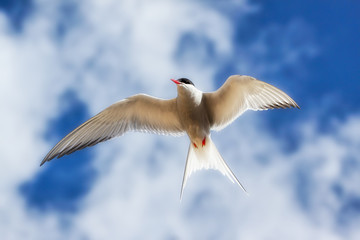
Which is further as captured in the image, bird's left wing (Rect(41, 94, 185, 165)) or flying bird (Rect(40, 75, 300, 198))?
bird's left wing (Rect(41, 94, 185, 165))

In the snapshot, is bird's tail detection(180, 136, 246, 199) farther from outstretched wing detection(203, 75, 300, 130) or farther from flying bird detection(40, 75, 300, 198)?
outstretched wing detection(203, 75, 300, 130)

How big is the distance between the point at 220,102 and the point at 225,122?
1.02 ft

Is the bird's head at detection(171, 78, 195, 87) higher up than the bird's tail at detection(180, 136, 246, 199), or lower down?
higher up

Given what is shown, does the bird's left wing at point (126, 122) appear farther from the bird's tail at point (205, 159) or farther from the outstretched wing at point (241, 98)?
the outstretched wing at point (241, 98)

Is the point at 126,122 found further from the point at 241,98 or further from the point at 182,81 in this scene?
the point at 241,98

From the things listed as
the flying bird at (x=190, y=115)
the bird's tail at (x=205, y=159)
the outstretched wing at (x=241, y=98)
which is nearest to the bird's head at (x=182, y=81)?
the flying bird at (x=190, y=115)

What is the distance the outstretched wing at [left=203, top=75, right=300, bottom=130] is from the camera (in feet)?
15.9

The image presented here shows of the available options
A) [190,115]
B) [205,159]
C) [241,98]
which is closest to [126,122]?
[190,115]

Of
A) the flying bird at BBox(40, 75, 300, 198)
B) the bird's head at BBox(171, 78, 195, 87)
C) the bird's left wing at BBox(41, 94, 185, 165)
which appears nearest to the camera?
the bird's head at BBox(171, 78, 195, 87)

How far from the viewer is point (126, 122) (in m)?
5.28

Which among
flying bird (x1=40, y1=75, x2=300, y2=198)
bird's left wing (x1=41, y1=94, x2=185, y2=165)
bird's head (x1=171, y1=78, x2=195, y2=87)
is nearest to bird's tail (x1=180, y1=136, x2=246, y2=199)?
flying bird (x1=40, y1=75, x2=300, y2=198)

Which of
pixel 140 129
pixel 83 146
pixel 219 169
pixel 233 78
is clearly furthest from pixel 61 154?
pixel 233 78

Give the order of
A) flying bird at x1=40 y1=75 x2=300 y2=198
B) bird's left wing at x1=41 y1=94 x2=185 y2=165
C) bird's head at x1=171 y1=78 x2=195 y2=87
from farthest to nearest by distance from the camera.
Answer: bird's left wing at x1=41 y1=94 x2=185 y2=165, flying bird at x1=40 y1=75 x2=300 y2=198, bird's head at x1=171 y1=78 x2=195 y2=87

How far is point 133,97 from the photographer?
511cm
